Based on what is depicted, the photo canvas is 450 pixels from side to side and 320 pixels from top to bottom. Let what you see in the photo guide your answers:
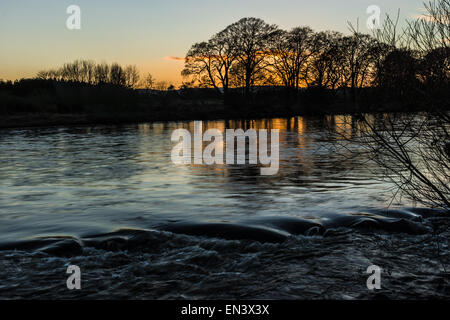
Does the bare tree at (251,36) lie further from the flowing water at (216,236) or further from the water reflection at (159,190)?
the flowing water at (216,236)

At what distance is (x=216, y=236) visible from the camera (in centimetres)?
778

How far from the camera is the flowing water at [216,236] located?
5574mm

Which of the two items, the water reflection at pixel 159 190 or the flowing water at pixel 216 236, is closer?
the flowing water at pixel 216 236

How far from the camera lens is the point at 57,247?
706 cm

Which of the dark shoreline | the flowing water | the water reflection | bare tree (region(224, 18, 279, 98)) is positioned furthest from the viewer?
bare tree (region(224, 18, 279, 98))

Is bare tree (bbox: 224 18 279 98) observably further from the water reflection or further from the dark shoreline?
the water reflection

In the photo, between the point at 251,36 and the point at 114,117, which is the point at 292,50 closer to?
the point at 251,36

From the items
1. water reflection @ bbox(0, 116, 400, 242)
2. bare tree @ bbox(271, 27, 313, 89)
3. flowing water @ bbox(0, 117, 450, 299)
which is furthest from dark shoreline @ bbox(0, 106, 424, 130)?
flowing water @ bbox(0, 117, 450, 299)

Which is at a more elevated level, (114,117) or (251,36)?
(251,36)

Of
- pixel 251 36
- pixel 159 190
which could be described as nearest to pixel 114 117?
pixel 251 36

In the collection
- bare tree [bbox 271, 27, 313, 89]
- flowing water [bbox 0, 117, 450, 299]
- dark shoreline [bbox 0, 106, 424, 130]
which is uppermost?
bare tree [bbox 271, 27, 313, 89]

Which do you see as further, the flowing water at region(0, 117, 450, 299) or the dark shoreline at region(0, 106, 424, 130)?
the dark shoreline at region(0, 106, 424, 130)

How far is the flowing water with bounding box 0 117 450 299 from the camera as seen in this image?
5.57m

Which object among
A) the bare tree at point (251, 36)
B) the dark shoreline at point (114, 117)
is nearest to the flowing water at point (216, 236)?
the dark shoreline at point (114, 117)
